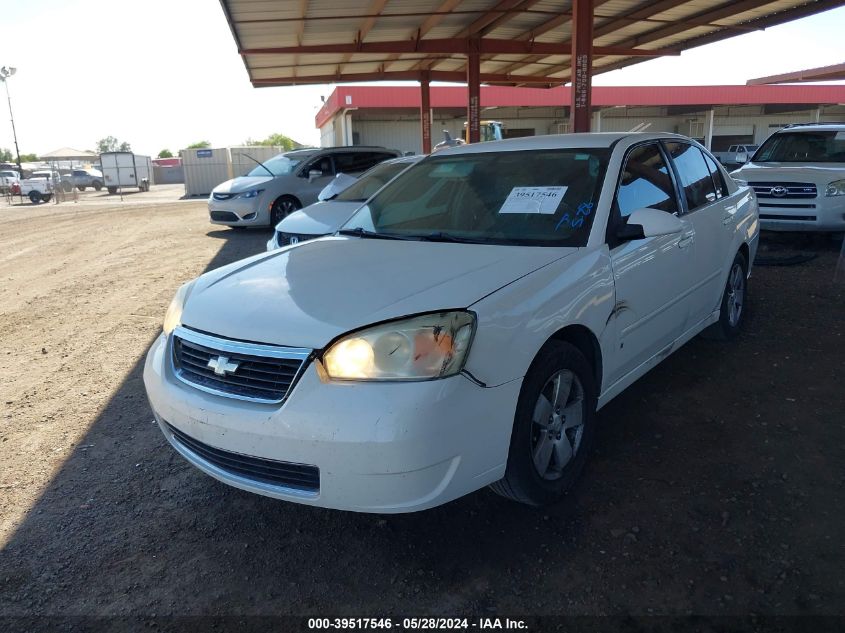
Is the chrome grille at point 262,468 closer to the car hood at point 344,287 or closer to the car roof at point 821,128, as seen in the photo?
the car hood at point 344,287

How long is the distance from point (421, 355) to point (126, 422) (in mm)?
2565

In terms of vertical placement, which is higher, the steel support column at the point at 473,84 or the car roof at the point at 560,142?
the steel support column at the point at 473,84

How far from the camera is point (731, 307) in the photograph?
5035mm

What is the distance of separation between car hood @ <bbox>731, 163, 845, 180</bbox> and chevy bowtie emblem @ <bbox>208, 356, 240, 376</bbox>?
8.66 meters

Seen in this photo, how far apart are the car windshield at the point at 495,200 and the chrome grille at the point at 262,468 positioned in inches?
59.0

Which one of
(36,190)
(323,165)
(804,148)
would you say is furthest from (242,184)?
(36,190)

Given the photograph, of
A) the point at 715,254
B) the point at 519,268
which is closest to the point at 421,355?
the point at 519,268

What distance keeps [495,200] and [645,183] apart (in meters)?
0.90

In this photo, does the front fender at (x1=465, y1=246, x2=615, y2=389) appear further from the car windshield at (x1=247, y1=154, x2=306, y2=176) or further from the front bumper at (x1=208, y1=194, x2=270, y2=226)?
the car windshield at (x1=247, y1=154, x2=306, y2=176)

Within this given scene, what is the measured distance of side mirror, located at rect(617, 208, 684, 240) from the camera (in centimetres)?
319

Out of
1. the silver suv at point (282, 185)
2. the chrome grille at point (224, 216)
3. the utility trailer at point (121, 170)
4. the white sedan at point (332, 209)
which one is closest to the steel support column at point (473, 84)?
the silver suv at point (282, 185)

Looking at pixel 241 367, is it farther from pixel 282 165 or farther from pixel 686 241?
pixel 282 165

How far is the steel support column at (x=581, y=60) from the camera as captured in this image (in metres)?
10.5

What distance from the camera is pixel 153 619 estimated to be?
2.37 m
